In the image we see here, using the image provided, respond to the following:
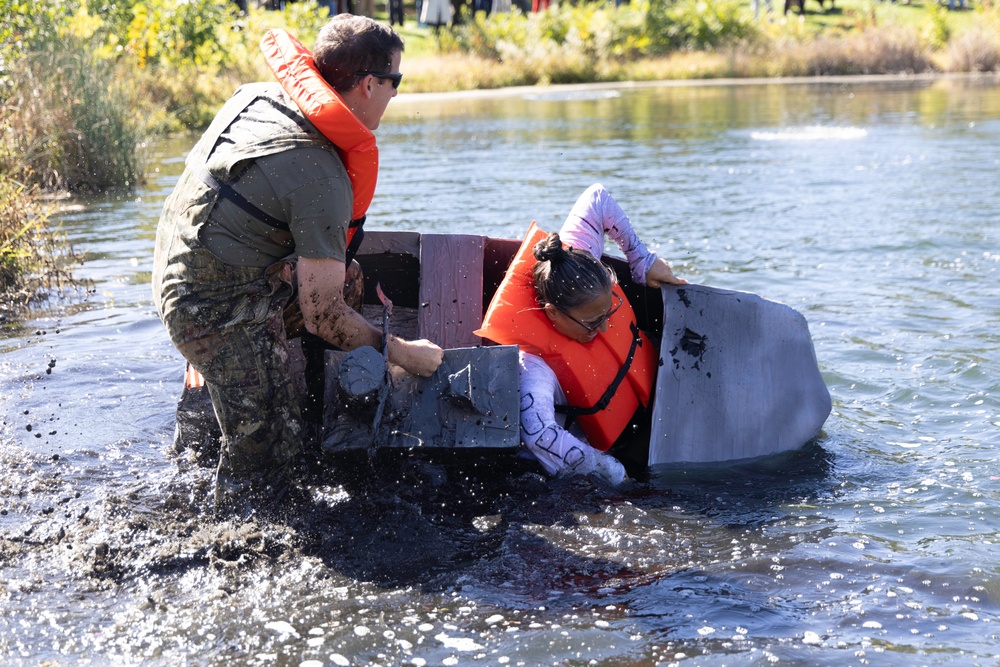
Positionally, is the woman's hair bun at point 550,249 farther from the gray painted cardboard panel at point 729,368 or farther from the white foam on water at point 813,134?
the white foam on water at point 813,134

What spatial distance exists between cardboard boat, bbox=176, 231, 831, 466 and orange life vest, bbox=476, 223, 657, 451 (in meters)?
0.18

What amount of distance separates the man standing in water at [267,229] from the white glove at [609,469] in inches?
46.7

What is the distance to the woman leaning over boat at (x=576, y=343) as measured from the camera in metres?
4.76

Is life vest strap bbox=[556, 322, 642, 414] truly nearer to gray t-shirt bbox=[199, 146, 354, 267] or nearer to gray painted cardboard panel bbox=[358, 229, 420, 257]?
gray painted cardboard panel bbox=[358, 229, 420, 257]

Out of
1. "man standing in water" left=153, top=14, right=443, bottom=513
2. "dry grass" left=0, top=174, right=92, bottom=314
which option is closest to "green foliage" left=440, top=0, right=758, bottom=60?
"dry grass" left=0, top=174, right=92, bottom=314

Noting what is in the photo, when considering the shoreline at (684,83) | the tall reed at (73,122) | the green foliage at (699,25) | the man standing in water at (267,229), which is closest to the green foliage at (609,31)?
the green foliage at (699,25)

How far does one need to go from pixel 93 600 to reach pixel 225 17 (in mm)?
20451

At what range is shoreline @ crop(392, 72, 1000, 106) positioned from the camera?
2630cm

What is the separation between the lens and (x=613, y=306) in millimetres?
5160

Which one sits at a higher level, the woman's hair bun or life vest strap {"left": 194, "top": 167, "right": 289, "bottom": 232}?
life vest strap {"left": 194, "top": 167, "right": 289, "bottom": 232}

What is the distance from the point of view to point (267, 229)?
3893mm

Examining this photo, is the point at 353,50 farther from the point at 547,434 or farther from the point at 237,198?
the point at 547,434

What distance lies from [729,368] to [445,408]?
1.50m

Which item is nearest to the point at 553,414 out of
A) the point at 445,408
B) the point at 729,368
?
the point at 445,408
